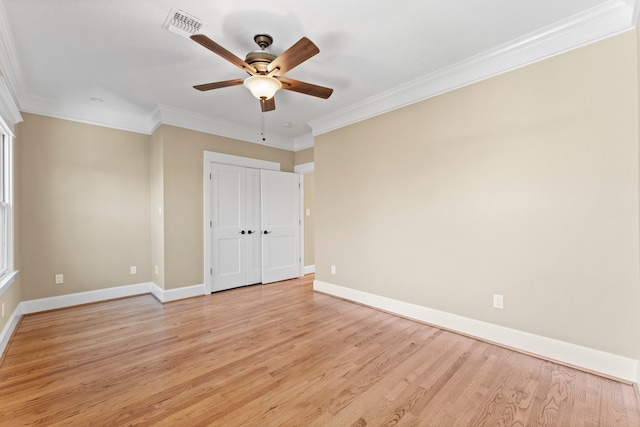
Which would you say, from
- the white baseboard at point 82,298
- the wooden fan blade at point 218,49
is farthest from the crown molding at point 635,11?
the white baseboard at point 82,298

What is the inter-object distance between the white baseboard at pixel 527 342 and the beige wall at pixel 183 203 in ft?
8.80

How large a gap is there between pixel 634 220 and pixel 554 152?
70cm

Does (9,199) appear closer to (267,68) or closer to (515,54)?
(267,68)

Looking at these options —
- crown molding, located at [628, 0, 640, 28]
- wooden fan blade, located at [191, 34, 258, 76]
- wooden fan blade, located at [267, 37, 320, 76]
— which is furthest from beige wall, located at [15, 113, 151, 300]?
crown molding, located at [628, 0, 640, 28]

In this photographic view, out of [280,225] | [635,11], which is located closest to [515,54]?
[635,11]

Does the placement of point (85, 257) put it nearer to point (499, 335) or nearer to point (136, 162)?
point (136, 162)

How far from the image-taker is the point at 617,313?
2.06 m

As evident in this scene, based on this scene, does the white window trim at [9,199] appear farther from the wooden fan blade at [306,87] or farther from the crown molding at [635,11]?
the crown molding at [635,11]

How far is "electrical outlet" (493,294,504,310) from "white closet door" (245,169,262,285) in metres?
3.55

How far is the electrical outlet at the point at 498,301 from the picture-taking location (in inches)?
102

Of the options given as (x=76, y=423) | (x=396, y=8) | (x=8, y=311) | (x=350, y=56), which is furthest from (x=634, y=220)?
(x=8, y=311)

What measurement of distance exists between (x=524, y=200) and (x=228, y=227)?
12.9ft

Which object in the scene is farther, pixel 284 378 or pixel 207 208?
pixel 207 208

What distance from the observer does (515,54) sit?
8.18 feet
